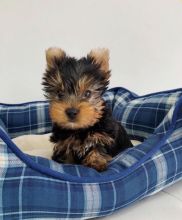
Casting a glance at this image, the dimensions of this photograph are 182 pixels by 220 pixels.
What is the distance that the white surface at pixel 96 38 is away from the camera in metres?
2.45

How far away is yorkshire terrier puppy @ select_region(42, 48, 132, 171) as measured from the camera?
140 cm

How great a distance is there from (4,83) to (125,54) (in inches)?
37.2

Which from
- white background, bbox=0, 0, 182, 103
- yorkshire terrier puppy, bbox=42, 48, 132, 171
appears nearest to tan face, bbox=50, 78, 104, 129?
yorkshire terrier puppy, bbox=42, 48, 132, 171

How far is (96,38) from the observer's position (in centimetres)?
267

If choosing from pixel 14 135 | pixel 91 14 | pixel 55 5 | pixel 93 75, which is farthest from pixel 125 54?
pixel 93 75

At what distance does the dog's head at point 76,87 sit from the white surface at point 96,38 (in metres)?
Answer: 0.99

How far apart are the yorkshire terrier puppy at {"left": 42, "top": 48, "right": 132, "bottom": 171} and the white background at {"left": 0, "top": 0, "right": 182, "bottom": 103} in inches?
38.5

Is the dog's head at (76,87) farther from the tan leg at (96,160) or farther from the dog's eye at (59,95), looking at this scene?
the tan leg at (96,160)

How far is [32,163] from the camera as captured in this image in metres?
1.24

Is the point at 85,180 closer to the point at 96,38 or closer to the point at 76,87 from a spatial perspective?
the point at 76,87

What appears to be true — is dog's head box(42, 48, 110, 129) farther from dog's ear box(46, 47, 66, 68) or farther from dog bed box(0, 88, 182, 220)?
dog bed box(0, 88, 182, 220)

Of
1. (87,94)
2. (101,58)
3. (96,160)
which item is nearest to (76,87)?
(87,94)

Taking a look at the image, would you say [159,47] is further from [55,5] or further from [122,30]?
[55,5]

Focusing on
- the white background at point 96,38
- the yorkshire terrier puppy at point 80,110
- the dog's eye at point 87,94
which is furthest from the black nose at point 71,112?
the white background at point 96,38
